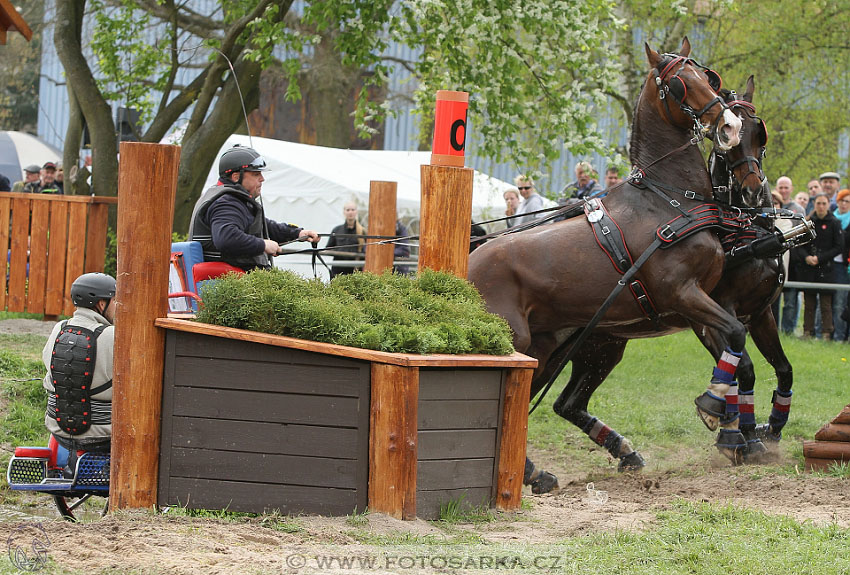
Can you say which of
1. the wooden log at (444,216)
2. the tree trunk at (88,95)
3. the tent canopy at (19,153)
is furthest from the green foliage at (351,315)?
the tent canopy at (19,153)

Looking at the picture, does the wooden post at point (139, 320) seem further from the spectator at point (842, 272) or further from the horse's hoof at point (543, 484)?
the spectator at point (842, 272)

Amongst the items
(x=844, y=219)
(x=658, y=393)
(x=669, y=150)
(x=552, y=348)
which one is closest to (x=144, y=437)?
(x=552, y=348)

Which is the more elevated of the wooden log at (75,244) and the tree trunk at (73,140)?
the tree trunk at (73,140)

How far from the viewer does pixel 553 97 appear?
44.0 feet

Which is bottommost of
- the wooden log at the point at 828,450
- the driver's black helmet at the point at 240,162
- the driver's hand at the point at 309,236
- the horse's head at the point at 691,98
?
the wooden log at the point at 828,450

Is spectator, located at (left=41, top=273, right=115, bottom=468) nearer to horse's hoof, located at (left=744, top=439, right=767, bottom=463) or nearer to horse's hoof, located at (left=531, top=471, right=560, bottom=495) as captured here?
horse's hoof, located at (left=531, top=471, right=560, bottom=495)

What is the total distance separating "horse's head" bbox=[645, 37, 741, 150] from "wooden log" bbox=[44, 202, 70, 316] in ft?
23.8

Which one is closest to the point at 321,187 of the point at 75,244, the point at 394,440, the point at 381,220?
the point at 75,244

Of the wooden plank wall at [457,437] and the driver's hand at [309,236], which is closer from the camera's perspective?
the wooden plank wall at [457,437]

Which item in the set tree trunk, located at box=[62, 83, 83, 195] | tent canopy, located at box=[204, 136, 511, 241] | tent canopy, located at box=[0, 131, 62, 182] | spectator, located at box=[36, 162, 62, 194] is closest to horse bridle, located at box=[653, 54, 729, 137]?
tree trunk, located at box=[62, 83, 83, 195]

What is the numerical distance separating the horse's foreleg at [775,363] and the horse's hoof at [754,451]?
447 millimetres

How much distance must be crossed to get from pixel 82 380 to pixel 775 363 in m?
5.10

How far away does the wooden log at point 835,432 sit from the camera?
6.84 meters

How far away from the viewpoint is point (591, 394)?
26.8ft
